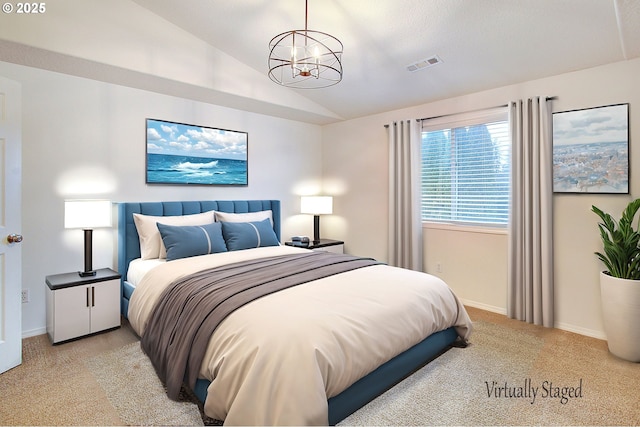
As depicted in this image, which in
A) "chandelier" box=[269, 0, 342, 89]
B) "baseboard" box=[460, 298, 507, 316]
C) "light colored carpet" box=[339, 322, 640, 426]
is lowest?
"light colored carpet" box=[339, 322, 640, 426]

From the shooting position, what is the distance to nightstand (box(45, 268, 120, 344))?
2.83m

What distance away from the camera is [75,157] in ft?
10.7

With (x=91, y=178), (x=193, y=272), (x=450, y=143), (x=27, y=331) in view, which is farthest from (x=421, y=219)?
(x=27, y=331)

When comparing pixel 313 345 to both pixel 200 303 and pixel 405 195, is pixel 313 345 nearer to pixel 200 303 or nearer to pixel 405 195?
pixel 200 303

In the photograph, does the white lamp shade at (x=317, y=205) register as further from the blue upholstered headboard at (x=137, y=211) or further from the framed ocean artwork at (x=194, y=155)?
the blue upholstered headboard at (x=137, y=211)

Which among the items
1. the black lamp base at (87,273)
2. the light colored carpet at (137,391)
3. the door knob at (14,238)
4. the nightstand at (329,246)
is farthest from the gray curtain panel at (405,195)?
the door knob at (14,238)

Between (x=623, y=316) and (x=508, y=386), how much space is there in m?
1.19

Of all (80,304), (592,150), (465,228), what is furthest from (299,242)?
(592,150)

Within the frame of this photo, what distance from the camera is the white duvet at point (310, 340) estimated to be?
1542 mm

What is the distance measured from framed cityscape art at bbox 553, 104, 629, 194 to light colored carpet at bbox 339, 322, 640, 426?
1427 mm

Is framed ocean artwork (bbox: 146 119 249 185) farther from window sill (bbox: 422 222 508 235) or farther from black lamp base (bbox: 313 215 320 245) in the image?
window sill (bbox: 422 222 508 235)

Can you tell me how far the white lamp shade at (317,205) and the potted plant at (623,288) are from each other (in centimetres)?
312

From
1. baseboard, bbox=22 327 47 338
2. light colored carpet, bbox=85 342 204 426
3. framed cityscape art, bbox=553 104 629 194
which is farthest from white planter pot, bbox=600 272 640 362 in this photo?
baseboard, bbox=22 327 47 338

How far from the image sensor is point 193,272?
266cm
